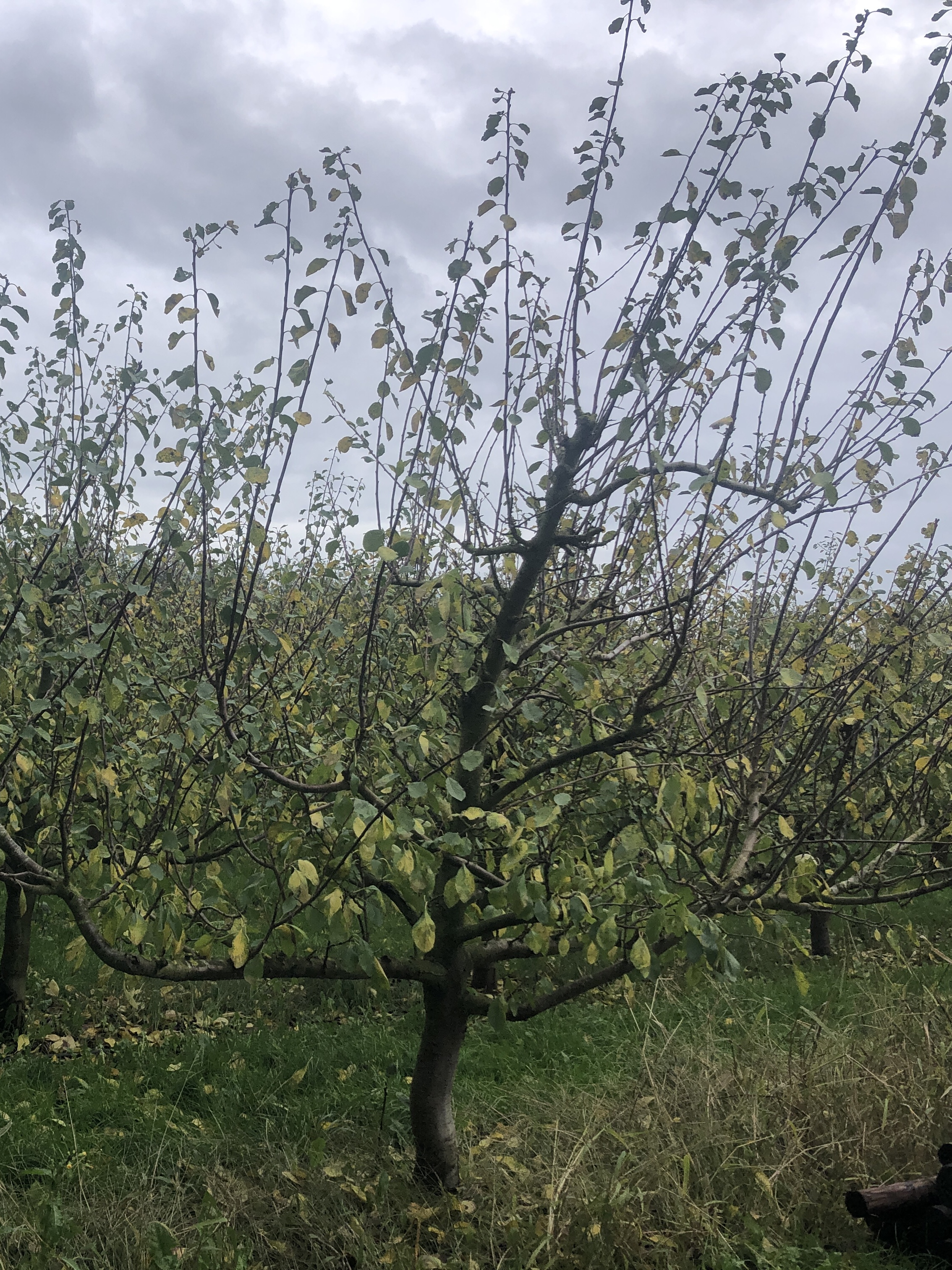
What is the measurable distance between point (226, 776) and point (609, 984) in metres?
5.57

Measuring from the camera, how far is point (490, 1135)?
4.94 metres

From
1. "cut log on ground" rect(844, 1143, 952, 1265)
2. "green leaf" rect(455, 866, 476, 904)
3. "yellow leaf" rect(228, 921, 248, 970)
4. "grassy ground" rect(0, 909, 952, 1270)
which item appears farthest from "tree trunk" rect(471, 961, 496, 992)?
"green leaf" rect(455, 866, 476, 904)

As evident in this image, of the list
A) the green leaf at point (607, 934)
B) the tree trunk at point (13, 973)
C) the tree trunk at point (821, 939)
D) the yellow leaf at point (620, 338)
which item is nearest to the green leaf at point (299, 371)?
the yellow leaf at point (620, 338)

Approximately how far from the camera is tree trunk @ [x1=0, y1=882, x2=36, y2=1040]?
21.3 ft

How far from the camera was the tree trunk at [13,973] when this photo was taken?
255 inches

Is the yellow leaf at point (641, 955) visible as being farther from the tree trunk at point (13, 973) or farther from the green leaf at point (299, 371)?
the tree trunk at point (13, 973)

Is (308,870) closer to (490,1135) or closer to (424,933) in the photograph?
(424,933)

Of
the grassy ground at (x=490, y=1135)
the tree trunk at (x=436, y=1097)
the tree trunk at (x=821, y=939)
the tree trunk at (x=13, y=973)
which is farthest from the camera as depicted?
the tree trunk at (x=821, y=939)

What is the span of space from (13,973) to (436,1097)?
12.9ft

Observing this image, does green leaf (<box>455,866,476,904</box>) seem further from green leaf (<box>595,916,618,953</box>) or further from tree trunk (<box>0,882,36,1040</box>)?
tree trunk (<box>0,882,36,1040</box>)

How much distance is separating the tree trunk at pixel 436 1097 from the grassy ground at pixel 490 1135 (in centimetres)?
15

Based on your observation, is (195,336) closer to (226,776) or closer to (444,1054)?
(226,776)

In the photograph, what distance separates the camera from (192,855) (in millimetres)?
4195

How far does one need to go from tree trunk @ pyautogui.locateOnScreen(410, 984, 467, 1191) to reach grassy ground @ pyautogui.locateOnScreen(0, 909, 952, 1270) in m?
0.15
